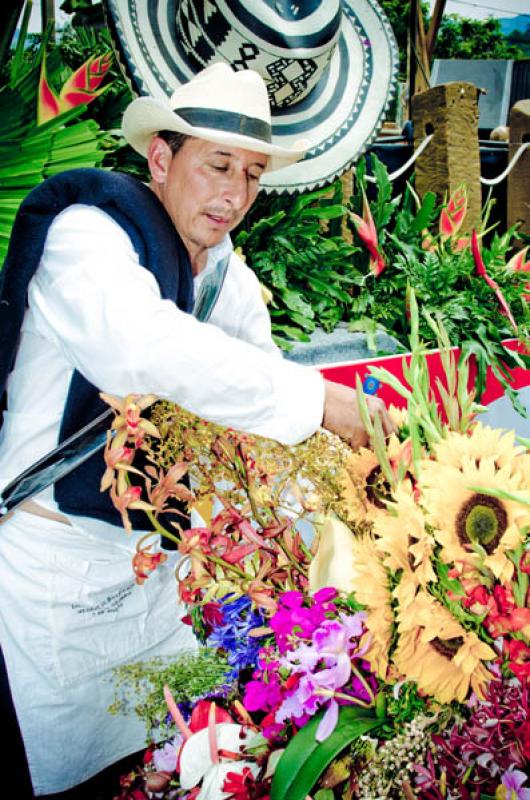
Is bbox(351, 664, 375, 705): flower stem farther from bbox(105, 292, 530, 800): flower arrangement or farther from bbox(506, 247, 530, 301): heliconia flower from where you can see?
bbox(506, 247, 530, 301): heliconia flower

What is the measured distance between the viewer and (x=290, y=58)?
95.0 inches

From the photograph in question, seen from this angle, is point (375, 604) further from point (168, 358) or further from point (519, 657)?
point (168, 358)

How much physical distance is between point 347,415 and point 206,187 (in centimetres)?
54

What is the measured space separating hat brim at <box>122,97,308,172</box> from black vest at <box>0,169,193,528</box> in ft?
0.44

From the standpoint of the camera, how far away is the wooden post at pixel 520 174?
485 cm

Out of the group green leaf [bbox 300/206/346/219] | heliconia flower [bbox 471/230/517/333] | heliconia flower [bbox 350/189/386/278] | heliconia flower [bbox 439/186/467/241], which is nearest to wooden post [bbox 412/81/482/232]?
heliconia flower [bbox 439/186/467/241]

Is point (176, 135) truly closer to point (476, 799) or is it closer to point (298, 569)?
point (298, 569)

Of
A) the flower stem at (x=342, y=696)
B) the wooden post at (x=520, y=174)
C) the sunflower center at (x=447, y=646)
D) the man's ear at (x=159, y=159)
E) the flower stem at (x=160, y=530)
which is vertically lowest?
the flower stem at (x=342, y=696)

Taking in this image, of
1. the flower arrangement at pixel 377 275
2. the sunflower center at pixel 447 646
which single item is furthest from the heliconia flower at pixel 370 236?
the sunflower center at pixel 447 646

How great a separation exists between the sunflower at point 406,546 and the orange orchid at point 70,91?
2036mm

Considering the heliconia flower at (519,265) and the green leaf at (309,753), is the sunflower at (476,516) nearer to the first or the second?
the green leaf at (309,753)

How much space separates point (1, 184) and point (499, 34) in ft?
92.9

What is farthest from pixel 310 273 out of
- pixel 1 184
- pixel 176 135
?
pixel 176 135

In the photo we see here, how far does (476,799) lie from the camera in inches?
27.2
